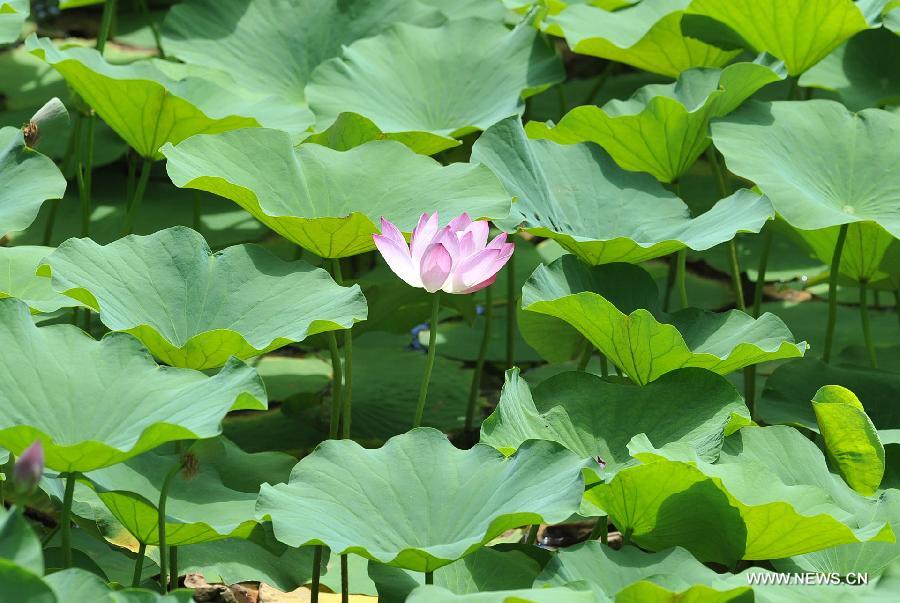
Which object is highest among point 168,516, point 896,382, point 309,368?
point 168,516

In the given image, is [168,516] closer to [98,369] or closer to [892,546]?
[98,369]

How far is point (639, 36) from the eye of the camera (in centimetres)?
257

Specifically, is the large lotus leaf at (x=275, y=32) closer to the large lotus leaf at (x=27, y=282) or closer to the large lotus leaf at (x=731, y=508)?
the large lotus leaf at (x=27, y=282)

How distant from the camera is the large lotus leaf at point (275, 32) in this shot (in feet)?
8.80

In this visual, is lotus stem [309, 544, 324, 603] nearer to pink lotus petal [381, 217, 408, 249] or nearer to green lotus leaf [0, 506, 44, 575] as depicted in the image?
pink lotus petal [381, 217, 408, 249]

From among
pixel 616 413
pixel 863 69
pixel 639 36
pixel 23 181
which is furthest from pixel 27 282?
pixel 863 69

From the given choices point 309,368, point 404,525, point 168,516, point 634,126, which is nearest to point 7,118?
point 309,368

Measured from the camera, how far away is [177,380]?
1407mm

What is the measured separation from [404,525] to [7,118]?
2.22 meters

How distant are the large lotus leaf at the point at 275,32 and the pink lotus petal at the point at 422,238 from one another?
46.2 inches

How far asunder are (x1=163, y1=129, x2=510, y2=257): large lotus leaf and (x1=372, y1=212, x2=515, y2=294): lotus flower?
21cm

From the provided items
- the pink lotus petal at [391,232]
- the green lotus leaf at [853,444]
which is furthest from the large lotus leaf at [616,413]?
the pink lotus petal at [391,232]

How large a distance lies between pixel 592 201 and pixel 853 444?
61 cm

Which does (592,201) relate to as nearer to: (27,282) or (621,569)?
(621,569)
